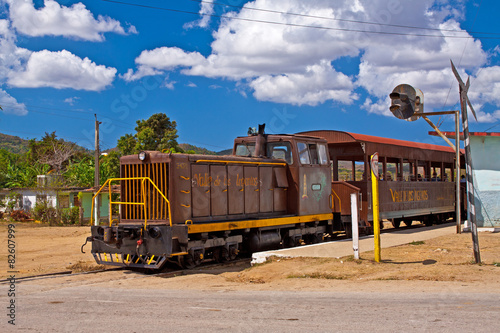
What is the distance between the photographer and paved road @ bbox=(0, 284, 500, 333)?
225 inches

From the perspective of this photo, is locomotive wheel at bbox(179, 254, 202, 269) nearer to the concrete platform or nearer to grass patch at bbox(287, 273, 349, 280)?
the concrete platform

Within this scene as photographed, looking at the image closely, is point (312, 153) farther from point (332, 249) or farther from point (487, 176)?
point (487, 176)

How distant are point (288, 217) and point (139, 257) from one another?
4528 mm

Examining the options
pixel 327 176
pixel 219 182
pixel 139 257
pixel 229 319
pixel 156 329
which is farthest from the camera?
pixel 327 176

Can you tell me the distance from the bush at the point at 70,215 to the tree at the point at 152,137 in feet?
36.4

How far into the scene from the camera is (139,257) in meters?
10.2

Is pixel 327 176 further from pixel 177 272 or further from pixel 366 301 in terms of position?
pixel 366 301

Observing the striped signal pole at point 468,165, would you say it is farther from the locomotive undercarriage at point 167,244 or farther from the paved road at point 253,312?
the locomotive undercarriage at point 167,244

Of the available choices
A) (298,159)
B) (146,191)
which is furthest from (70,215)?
(146,191)

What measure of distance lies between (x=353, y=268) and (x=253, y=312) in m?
4.19

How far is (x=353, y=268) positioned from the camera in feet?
33.1

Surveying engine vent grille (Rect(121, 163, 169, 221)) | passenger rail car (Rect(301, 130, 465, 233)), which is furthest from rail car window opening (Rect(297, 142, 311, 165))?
engine vent grille (Rect(121, 163, 169, 221))

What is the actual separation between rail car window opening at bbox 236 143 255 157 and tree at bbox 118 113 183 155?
26301mm

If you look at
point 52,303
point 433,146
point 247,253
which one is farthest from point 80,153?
point 52,303
